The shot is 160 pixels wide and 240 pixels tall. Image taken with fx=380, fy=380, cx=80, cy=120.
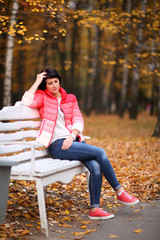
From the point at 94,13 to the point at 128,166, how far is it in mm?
6743

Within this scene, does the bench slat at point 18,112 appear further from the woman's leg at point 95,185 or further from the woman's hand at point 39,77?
the woman's leg at point 95,185

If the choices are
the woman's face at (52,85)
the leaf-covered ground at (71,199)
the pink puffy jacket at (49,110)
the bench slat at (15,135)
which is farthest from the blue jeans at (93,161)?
the woman's face at (52,85)

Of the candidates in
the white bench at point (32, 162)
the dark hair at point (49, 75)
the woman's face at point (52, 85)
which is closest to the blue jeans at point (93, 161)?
the white bench at point (32, 162)

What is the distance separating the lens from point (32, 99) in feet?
15.6

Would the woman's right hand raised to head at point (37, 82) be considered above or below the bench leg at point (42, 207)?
above

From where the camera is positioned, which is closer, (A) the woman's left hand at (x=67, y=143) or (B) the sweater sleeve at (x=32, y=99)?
(A) the woman's left hand at (x=67, y=143)

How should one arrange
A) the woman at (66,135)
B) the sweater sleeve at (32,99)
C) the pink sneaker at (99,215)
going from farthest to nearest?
1. the sweater sleeve at (32,99)
2. the woman at (66,135)
3. the pink sneaker at (99,215)

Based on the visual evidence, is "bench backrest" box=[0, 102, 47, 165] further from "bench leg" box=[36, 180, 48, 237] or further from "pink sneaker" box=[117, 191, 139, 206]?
"pink sneaker" box=[117, 191, 139, 206]

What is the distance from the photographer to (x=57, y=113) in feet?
15.7

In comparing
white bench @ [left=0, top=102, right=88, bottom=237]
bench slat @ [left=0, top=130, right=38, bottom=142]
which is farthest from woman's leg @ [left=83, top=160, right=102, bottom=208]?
bench slat @ [left=0, top=130, right=38, bottom=142]

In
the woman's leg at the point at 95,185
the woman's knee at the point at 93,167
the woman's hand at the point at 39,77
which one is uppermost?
the woman's hand at the point at 39,77

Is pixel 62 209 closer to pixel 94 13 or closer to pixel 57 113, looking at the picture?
pixel 57 113

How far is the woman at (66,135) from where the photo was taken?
14.8 ft

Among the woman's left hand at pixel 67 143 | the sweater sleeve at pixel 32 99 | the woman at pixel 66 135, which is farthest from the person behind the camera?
the sweater sleeve at pixel 32 99
